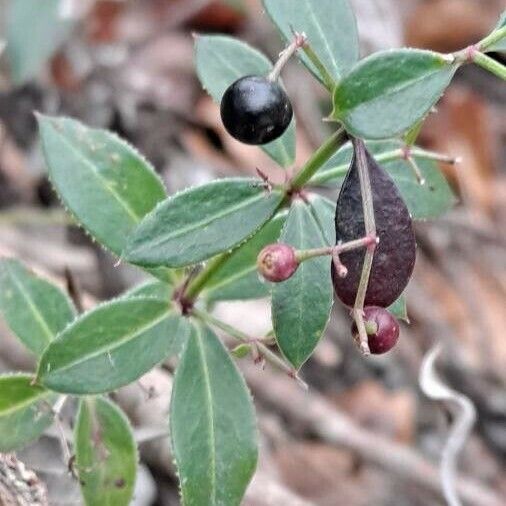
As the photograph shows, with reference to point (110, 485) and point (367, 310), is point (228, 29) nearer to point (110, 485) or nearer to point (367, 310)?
point (110, 485)

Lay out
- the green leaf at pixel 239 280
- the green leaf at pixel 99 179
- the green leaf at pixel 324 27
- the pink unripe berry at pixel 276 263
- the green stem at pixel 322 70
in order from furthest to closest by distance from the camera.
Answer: the green leaf at pixel 239 280 < the green leaf at pixel 99 179 < the green leaf at pixel 324 27 < the green stem at pixel 322 70 < the pink unripe berry at pixel 276 263

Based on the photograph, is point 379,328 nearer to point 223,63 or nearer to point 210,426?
point 210,426

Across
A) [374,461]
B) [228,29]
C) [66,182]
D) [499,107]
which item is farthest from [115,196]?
[499,107]

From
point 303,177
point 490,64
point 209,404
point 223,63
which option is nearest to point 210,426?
point 209,404

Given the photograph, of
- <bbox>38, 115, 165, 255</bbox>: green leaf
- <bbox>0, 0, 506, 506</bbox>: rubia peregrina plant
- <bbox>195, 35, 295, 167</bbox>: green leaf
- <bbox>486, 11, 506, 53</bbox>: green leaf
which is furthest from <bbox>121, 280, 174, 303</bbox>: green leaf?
<bbox>486, 11, 506, 53</bbox>: green leaf

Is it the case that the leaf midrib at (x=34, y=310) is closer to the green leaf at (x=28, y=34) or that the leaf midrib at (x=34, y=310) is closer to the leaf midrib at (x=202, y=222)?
the leaf midrib at (x=202, y=222)

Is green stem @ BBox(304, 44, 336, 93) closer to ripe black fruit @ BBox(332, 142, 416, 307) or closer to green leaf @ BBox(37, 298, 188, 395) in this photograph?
ripe black fruit @ BBox(332, 142, 416, 307)

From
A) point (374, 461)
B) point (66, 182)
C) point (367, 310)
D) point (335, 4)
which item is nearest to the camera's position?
point (367, 310)

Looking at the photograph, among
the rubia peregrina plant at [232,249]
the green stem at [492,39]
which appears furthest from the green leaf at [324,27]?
the green stem at [492,39]
